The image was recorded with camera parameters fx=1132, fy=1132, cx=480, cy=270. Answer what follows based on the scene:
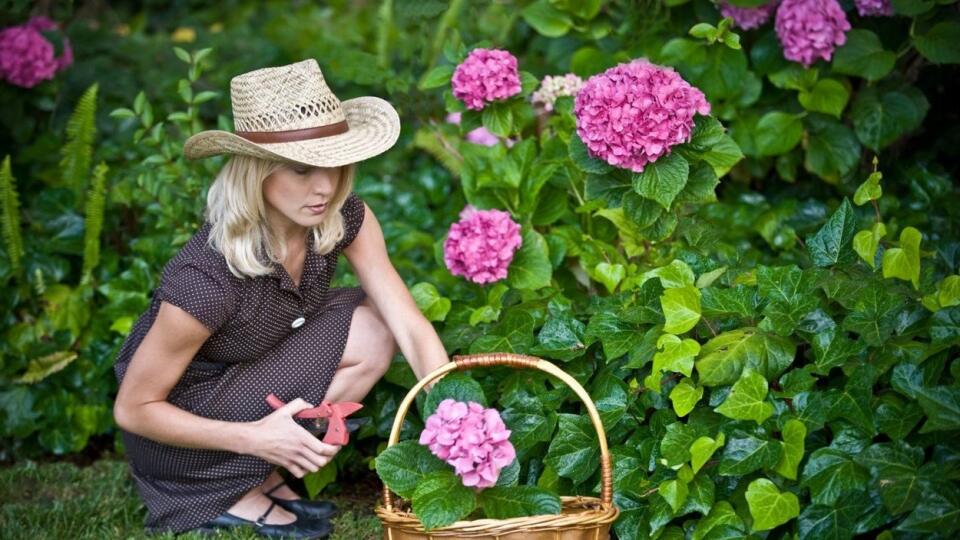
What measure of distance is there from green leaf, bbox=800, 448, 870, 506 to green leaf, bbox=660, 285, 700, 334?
14.8 inches

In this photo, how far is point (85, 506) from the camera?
2973 millimetres

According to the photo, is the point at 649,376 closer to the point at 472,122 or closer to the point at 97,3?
the point at 472,122

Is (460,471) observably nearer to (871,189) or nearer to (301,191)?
(301,191)

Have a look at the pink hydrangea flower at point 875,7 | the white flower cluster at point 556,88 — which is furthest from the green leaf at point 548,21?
the pink hydrangea flower at point 875,7

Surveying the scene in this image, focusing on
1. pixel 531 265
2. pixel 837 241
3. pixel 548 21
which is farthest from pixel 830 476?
pixel 548 21

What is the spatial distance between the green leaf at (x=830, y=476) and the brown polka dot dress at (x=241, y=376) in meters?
1.16

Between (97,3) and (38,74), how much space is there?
2.88 metres

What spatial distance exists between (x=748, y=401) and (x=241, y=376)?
3.93 feet

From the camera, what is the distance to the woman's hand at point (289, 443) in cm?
252

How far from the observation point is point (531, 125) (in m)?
3.58

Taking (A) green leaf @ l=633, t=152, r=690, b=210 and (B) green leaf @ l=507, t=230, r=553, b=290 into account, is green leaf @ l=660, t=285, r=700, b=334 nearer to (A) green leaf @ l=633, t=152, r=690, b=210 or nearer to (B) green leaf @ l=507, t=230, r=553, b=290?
(A) green leaf @ l=633, t=152, r=690, b=210

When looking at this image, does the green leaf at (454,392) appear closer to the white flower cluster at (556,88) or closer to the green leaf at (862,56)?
the white flower cluster at (556,88)

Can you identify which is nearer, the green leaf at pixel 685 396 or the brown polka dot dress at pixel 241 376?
the green leaf at pixel 685 396

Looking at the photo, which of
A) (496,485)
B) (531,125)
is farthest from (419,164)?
(496,485)
